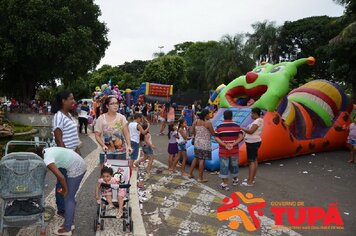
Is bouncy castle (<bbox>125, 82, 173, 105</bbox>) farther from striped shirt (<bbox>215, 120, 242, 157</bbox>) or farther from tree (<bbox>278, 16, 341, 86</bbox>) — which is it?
striped shirt (<bbox>215, 120, 242, 157</bbox>)

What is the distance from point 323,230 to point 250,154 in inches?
104

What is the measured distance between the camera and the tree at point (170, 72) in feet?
162

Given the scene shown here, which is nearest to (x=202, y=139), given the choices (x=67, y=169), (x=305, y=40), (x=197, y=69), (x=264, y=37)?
(x=67, y=169)

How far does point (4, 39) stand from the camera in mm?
19812

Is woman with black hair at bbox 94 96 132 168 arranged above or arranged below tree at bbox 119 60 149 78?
below

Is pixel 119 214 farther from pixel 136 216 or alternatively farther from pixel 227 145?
pixel 227 145

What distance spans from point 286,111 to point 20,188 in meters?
8.59

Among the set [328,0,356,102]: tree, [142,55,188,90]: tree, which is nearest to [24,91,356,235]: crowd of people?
[328,0,356,102]: tree

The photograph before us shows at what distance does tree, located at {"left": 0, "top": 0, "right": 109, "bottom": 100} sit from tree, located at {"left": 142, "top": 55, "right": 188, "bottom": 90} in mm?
24574

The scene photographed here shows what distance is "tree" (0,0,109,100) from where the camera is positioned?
20.0 meters

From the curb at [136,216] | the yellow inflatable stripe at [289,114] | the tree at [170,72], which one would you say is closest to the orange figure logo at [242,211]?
the curb at [136,216]

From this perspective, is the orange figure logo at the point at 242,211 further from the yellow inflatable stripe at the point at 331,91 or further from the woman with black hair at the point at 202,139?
the yellow inflatable stripe at the point at 331,91

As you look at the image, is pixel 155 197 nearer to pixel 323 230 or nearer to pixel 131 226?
pixel 131 226

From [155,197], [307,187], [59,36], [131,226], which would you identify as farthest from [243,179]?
[59,36]
